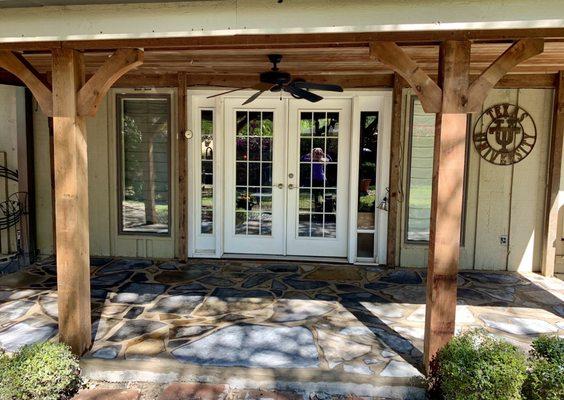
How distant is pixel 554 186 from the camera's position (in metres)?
5.16

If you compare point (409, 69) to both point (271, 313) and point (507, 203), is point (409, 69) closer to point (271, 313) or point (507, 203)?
point (271, 313)

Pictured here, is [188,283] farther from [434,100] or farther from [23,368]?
[434,100]

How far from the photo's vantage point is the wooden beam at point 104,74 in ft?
9.61

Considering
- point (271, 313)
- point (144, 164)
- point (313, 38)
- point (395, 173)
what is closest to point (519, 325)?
point (271, 313)

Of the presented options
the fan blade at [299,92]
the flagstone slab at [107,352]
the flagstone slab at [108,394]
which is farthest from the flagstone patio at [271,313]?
the fan blade at [299,92]

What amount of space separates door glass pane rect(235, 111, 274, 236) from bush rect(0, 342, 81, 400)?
320 cm

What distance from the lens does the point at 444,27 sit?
234 centimetres

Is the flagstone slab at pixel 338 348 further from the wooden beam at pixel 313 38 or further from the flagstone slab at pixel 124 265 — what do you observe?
the flagstone slab at pixel 124 265

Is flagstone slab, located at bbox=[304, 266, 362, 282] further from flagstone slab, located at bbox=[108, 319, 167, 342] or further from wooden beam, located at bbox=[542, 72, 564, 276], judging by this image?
wooden beam, located at bbox=[542, 72, 564, 276]

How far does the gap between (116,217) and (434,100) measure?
4.38 m

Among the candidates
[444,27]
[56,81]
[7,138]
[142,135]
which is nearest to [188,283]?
[142,135]

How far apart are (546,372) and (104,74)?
10.3ft

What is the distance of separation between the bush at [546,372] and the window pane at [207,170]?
3.99 meters

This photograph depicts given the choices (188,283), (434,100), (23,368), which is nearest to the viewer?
(23,368)
